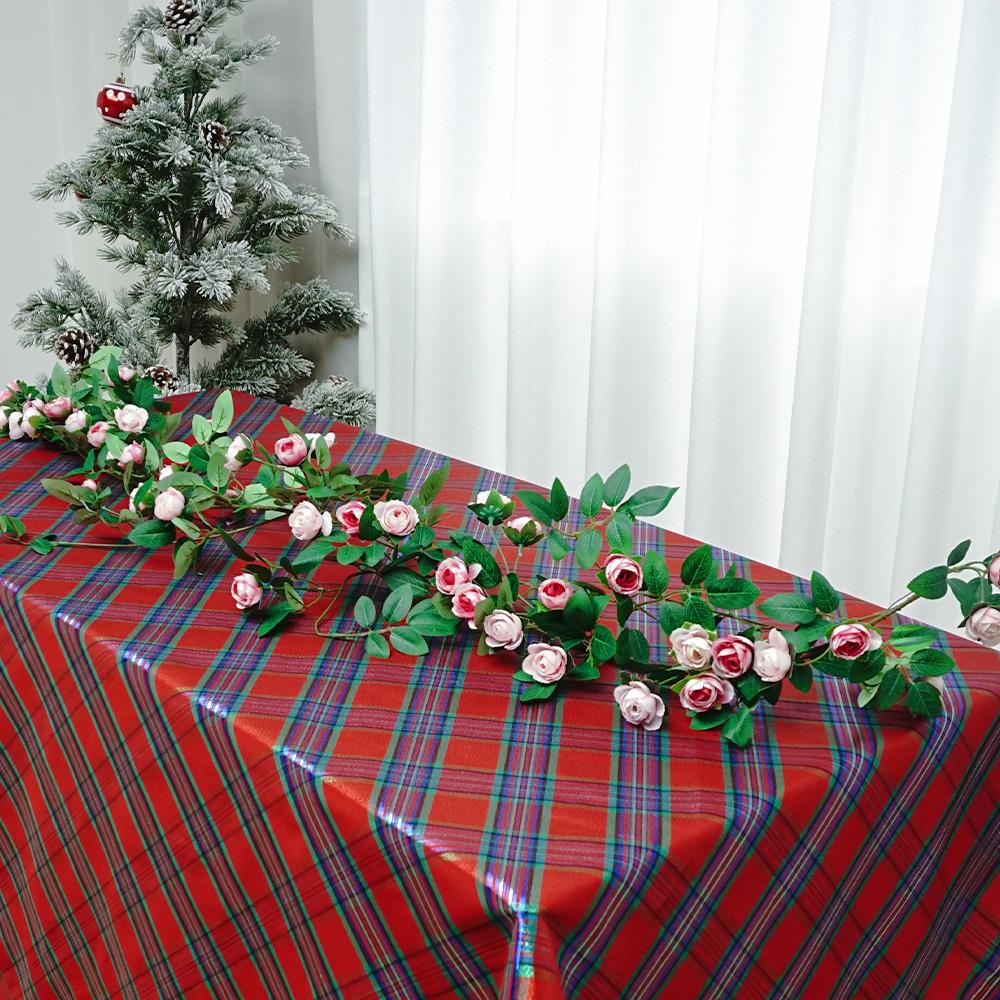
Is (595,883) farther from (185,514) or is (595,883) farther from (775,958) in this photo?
(185,514)

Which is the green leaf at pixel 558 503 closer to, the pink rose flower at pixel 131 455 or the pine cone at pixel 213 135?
the pink rose flower at pixel 131 455

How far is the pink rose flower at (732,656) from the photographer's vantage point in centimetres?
78

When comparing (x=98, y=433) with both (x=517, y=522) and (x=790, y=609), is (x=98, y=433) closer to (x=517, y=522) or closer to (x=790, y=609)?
(x=517, y=522)

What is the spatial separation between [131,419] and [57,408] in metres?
0.20

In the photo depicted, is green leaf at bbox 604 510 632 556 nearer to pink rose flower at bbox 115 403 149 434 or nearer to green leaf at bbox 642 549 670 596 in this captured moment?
green leaf at bbox 642 549 670 596

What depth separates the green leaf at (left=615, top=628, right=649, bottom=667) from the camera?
2.68 ft

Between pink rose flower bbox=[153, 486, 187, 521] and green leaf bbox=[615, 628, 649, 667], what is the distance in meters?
0.49

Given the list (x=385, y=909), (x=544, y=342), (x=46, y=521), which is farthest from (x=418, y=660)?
(x=544, y=342)

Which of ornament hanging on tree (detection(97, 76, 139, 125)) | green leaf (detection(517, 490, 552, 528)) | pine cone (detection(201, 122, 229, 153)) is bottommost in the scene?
green leaf (detection(517, 490, 552, 528))

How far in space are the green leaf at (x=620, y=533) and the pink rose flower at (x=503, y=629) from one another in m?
0.10

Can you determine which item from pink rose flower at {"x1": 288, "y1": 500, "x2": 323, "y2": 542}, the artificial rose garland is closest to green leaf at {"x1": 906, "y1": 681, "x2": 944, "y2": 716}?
the artificial rose garland

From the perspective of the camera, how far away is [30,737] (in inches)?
40.8

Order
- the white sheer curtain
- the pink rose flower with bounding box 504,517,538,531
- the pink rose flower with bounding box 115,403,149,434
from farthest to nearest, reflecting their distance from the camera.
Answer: the white sheer curtain < the pink rose flower with bounding box 115,403,149,434 < the pink rose flower with bounding box 504,517,538,531

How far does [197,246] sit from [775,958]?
2.28 metres
